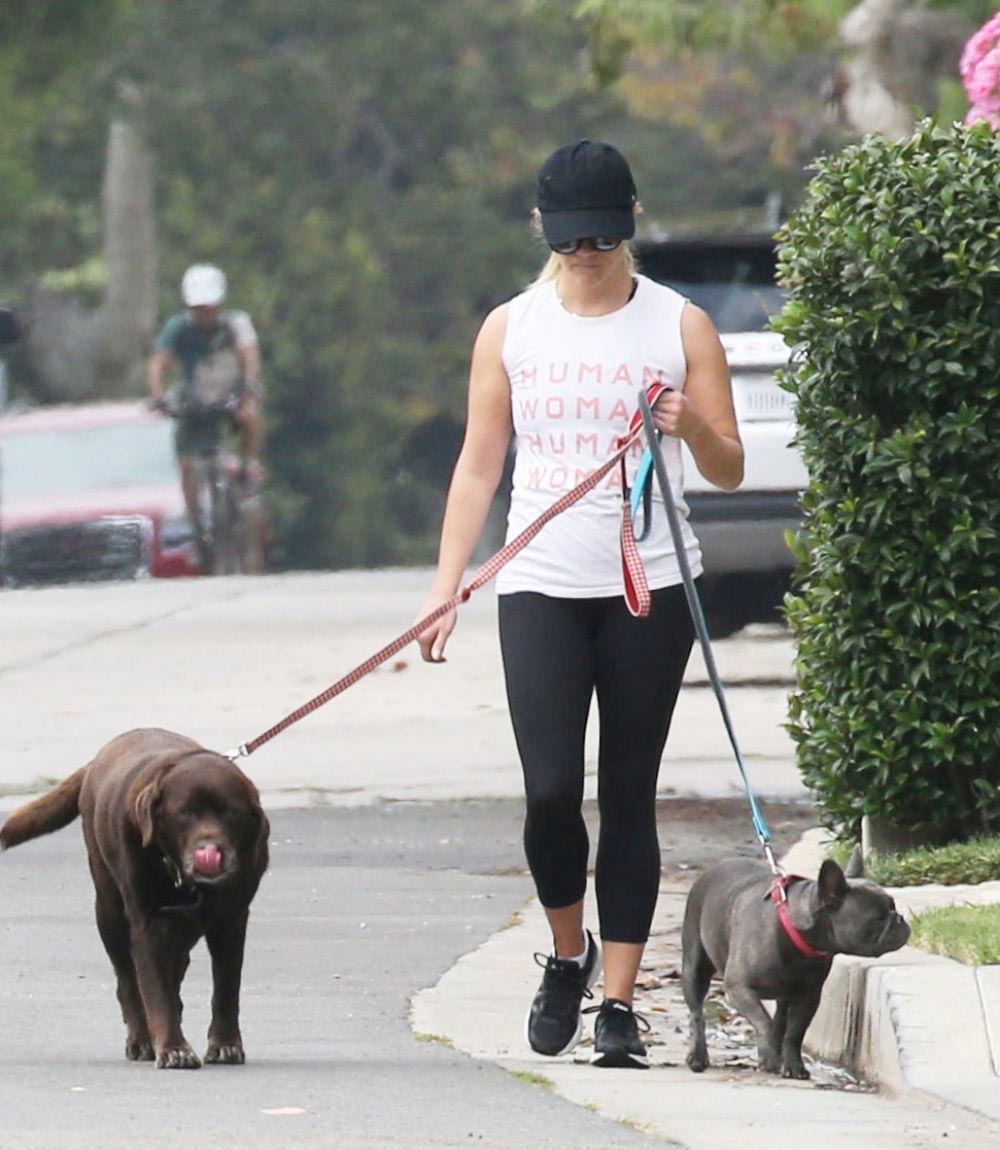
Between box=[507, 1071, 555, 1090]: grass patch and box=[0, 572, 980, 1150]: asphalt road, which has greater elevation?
box=[0, 572, 980, 1150]: asphalt road

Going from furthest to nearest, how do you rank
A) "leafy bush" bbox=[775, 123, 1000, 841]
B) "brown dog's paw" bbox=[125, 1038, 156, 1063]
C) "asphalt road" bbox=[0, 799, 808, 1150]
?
"leafy bush" bbox=[775, 123, 1000, 841], "brown dog's paw" bbox=[125, 1038, 156, 1063], "asphalt road" bbox=[0, 799, 808, 1150]

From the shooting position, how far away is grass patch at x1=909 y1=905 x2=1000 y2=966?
6.65 m

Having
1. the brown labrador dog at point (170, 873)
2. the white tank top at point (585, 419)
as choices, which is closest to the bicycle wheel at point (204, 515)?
the brown labrador dog at point (170, 873)

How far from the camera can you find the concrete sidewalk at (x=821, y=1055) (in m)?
5.69

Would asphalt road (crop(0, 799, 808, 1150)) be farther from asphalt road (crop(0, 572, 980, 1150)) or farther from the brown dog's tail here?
the brown dog's tail

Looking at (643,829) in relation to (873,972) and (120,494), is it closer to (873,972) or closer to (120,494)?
(873,972)

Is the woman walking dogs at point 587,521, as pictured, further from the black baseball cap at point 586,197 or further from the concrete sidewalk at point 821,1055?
the concrete sidewalk at point 821,1055

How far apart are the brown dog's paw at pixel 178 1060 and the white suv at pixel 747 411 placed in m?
6.98

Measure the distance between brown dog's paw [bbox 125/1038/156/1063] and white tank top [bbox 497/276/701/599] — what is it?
3.95 ft

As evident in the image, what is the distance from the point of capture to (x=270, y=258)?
139 ft

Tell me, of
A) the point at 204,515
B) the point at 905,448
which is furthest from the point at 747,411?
the point at 204,515

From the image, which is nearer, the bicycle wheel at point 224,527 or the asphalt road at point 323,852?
the asphalt road at point 323,852

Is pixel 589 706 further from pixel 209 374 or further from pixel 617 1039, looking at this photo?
pixel 209 374

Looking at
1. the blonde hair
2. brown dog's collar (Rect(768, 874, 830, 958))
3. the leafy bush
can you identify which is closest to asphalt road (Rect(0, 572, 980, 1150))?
brown dog's collar (Rect(768, 874, 830, 958))
